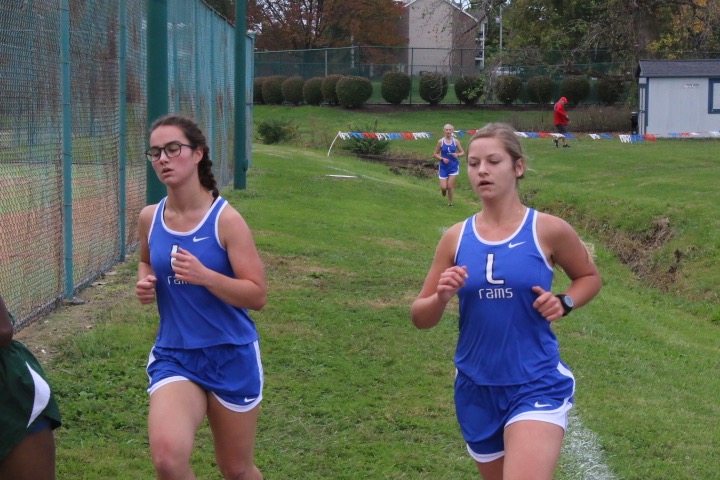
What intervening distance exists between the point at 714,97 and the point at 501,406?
36313 mm

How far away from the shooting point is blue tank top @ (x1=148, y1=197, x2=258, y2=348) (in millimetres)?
4219

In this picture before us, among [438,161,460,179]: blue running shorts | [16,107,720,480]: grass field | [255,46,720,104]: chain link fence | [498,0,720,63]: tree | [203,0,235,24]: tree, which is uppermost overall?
[203,0,235,24]: tree

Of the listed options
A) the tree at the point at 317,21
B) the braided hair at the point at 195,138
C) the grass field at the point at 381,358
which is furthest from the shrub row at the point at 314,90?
the braided hair at the point at 195,138

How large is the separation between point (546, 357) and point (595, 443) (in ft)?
7.45

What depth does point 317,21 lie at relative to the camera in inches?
2761

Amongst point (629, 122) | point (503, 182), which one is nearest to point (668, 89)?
point (629, 122)

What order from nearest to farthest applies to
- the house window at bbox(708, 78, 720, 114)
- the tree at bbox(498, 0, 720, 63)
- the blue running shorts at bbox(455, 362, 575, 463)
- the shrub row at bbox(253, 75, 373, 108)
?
the blue running shorts at bbox(455, 362, 575, 463) → the house window at bbox(708, 78, 720, 114) → the tree at bbox(498, 0, 720, 63) → the shrub row at bbox(253, 75, 373, 108)

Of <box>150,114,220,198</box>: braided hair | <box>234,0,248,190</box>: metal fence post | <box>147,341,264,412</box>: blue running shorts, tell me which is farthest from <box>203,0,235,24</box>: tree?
<box>147,341,264,412</box>: blue running shorts

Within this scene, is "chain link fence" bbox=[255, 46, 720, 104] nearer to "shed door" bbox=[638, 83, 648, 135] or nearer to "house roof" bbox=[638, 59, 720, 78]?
"shed door" bbox=[638, 83, 648, 135]

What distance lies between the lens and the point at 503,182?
13.6 ft

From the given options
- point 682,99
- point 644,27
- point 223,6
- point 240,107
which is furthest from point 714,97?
point 223,6

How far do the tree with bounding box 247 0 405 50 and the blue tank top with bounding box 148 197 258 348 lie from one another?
216ft

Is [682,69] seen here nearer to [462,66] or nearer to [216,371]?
[462,66]

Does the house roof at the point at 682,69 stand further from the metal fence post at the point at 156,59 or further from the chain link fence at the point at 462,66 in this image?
the metal fence post at the point at 156,59
